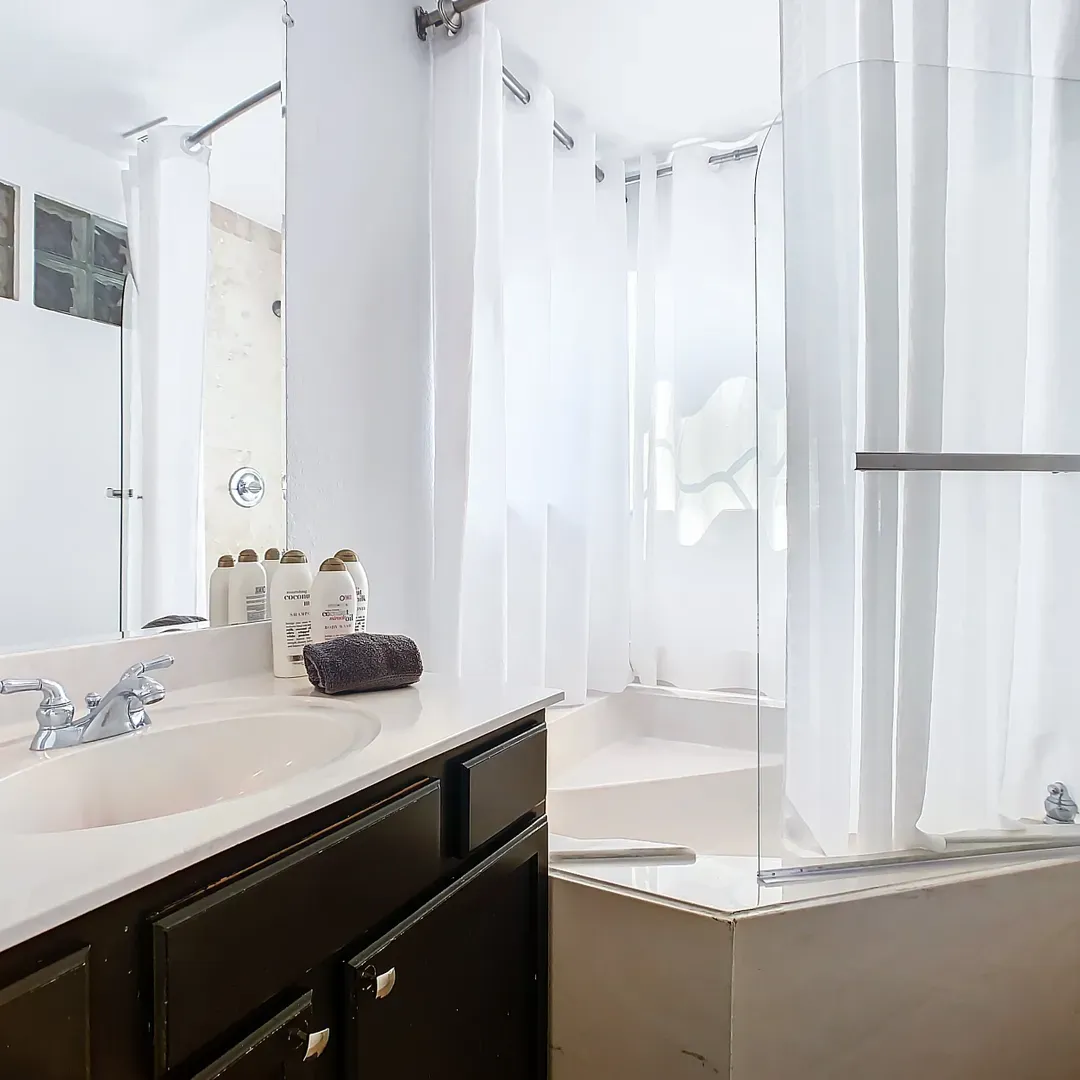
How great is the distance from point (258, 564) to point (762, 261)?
0.99 m

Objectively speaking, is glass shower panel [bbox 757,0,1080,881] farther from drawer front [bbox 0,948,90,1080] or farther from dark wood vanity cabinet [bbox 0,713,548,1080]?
drawer front [bbox 0,948,90,1080]

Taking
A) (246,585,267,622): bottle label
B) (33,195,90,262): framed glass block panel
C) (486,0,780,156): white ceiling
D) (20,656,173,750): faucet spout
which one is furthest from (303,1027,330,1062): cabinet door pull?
(486,0,780,156): white ceiling

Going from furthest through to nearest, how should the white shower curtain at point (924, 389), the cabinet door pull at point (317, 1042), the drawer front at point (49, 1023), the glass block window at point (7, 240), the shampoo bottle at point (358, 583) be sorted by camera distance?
the shampoo bottle at point (358, 583)
the white shower curtain at point (924, 389)
the glass block window at point (7, 240)
the cabinet door pull at point (317, 1042)
the drawer front at point (49, 1023)

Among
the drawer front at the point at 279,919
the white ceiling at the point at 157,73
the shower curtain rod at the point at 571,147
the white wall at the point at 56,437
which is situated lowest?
the drawer front at the point at 279,919

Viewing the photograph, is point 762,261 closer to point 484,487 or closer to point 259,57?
point 484,487

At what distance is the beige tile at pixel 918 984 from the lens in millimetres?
1167

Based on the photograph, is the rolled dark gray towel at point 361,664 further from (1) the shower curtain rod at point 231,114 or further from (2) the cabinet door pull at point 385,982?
(1) the shower curtain rod at point 231,114

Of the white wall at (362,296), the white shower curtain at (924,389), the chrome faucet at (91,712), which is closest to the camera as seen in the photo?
the chrome faucet at (91,712)

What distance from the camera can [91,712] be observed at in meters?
0.90

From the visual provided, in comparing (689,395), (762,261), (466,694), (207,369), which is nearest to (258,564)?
(207,369)

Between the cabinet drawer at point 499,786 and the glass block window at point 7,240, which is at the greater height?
the glass block window at point 7,240

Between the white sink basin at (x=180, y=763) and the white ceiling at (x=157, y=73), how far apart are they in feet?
2.58

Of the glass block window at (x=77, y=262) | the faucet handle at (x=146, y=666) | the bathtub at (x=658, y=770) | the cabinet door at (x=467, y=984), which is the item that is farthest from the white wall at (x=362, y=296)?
the cabinet door at (x=467, y=984)

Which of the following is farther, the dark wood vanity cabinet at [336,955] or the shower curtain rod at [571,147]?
the shower curtain rod at [571,147]
